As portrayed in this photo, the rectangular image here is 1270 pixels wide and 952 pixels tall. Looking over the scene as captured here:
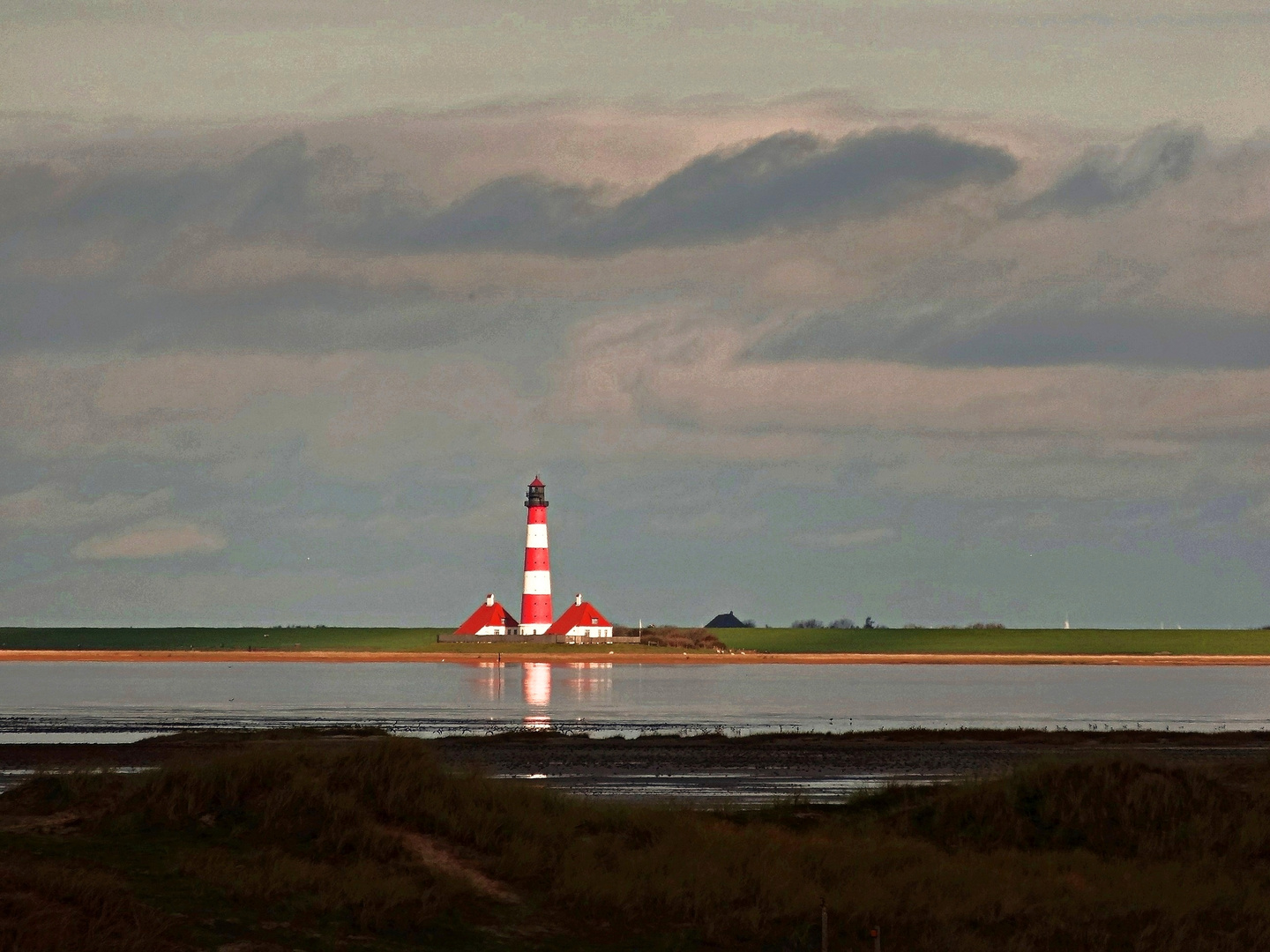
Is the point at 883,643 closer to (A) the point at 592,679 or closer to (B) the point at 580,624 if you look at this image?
(B) the point at 580,624

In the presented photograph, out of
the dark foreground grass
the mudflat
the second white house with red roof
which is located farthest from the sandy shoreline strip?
the dark foreground grass

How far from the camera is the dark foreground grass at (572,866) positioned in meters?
16.5

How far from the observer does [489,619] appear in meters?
144

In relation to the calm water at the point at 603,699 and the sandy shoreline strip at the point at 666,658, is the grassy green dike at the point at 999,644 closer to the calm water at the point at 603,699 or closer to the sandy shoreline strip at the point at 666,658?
the sandy shoreline strip at the point at 666,658

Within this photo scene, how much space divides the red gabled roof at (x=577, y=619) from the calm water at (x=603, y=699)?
1078 cm

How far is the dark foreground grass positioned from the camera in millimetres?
16453

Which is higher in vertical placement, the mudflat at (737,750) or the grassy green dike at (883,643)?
the grassy green dike at (883,643)

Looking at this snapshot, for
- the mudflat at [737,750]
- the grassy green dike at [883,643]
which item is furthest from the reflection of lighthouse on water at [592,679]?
the grassy green dike at [883,643]

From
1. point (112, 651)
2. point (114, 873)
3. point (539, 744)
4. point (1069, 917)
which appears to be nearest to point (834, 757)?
point (539, 744)

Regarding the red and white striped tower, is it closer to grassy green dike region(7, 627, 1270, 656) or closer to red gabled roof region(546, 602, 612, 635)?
red gabled roof region(546, 602, 612, 635)

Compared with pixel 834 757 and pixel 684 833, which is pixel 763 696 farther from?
pixel 684 833

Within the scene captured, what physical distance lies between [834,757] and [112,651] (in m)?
151

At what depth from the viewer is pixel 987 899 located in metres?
18.8

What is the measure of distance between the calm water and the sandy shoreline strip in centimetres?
1268
